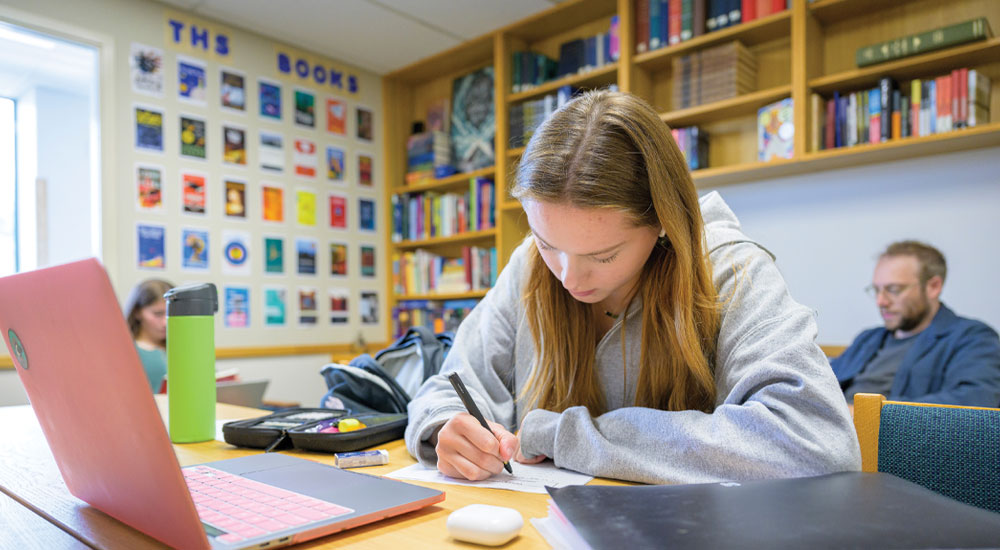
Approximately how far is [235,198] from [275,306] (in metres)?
0.62

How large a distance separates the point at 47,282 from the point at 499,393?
742 millimetres

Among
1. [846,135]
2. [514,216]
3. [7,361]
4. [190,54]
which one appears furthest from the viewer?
[514,216]

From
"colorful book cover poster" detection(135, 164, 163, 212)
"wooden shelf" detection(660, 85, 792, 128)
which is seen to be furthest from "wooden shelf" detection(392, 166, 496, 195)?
"colorful book cover poster" detection(135, 164, 163, 212)

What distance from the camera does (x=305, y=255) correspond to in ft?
12.4

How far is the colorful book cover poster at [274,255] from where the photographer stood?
359 centimetres

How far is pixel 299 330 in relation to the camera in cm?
375

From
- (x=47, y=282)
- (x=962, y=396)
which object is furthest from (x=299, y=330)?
(x=47, y=282)

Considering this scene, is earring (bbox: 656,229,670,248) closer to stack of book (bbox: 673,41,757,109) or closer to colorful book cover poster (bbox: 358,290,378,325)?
stack of book (bbox: 673,41,757,109)

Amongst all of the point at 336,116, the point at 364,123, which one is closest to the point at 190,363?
the point at 336,116

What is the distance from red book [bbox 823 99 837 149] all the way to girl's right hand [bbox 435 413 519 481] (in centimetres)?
222

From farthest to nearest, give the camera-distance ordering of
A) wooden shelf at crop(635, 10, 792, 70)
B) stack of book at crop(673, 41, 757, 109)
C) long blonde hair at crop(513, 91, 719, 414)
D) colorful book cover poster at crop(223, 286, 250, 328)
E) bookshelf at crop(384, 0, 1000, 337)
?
1. colorful book cover poster at crop(223, 286, 250, 328)
2. stack of book at crop(673, 41, 757, 109)
3. wooden shelf at crop(635, 10, 792, 70)
4. bookshelf at crop(384, 0, 1000, 337)
5. long blonde hair at crop(513, 91, 719, 414)

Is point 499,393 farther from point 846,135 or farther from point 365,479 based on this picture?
point 846,135

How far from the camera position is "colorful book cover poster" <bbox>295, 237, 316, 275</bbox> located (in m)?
3.75

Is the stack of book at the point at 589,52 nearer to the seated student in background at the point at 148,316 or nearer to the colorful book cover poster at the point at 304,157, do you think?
the colorful book cover poster at the point at 304,157
